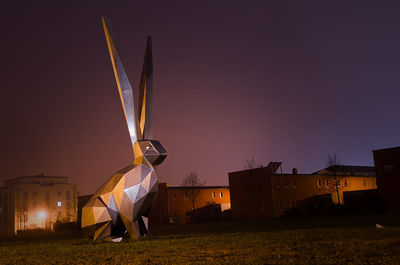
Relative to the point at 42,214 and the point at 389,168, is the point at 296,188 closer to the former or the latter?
the point at 389,168

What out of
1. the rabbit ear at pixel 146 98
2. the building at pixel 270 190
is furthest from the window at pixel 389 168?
the rabbit ear at pixel 146 98

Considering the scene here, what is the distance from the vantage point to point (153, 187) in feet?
43.2

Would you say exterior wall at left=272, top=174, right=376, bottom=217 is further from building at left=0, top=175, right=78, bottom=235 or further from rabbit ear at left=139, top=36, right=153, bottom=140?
building at left=0, top=175, right=78, bottom=235

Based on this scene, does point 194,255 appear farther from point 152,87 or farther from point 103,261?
point 152,87

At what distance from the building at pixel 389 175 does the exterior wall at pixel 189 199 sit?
23.0 meters

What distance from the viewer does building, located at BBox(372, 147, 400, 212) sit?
37.1m

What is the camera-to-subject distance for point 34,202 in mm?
82688

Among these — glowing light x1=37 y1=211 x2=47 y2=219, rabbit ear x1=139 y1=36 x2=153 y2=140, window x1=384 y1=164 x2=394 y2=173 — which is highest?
rabbit ear x1=139 y1=36 x2=153 y2=140

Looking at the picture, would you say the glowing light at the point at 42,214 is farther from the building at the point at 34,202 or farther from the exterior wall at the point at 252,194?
the exterior wall at the point at 252,194

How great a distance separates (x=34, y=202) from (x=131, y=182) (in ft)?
255

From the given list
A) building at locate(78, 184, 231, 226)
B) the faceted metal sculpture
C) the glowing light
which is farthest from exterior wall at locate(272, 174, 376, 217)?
the glowing light

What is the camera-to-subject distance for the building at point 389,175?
122ft

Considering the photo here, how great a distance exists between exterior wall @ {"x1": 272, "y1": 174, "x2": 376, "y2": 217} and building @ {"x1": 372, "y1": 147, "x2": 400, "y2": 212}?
986cm

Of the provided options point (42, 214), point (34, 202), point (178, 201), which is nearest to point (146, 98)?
point (178, 201)
